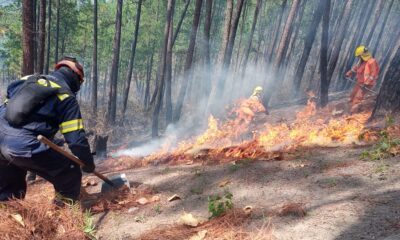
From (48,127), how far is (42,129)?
0.08m

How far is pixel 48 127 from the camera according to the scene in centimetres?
404

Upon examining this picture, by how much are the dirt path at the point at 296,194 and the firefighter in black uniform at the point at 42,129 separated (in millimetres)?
852

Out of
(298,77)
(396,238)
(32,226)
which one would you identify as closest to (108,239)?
(32,226)

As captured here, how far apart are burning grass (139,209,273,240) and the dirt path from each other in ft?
0.40

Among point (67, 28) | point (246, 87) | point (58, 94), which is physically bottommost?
point (246, 87)

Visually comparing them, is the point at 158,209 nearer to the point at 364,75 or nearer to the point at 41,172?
the point at 41,172

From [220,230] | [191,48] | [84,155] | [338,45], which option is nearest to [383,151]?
[220,230]

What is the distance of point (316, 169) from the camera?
5.34 meters

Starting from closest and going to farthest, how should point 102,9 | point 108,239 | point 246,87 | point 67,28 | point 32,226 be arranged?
1. point 32,226
2. point 108,239
3. point 67,28
4. point 246,87
5. point 102,9

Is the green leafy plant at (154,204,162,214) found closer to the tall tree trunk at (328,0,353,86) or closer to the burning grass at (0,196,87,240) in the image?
the burning grass at (0,196,87,240)

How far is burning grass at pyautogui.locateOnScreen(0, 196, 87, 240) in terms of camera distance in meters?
3.42

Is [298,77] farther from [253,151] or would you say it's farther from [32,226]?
[32,226]

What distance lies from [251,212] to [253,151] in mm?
3142

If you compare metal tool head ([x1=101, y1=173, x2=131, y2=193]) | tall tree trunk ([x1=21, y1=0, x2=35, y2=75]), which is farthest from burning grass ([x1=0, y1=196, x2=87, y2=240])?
tall tree trunk ([x1=21, y1=0, x2=35, y2=75])
